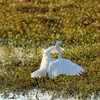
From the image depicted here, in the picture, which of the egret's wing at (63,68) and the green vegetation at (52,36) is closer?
the egret's wing at (63,68)

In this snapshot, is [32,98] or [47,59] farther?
[47,59]

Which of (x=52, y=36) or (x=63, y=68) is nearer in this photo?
(x=63, y=68)

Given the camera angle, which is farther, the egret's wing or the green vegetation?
the green vegetation

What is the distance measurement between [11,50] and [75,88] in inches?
135

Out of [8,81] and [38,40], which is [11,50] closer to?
[38,40]

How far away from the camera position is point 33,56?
9430mm

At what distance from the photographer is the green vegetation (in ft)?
24.4

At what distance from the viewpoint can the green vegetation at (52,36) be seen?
743cm

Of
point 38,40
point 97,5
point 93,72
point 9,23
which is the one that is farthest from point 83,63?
point 97,5

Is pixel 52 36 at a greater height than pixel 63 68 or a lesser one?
lesser

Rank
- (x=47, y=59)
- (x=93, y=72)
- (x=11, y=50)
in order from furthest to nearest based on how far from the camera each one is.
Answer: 1. (x=11, y=50)
2. (x=93, y=72)
3. (x=47, y=59)

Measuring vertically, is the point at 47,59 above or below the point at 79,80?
above

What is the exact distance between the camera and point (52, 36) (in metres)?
11.4

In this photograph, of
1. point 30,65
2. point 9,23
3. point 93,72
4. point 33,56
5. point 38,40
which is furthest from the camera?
point 9,23
